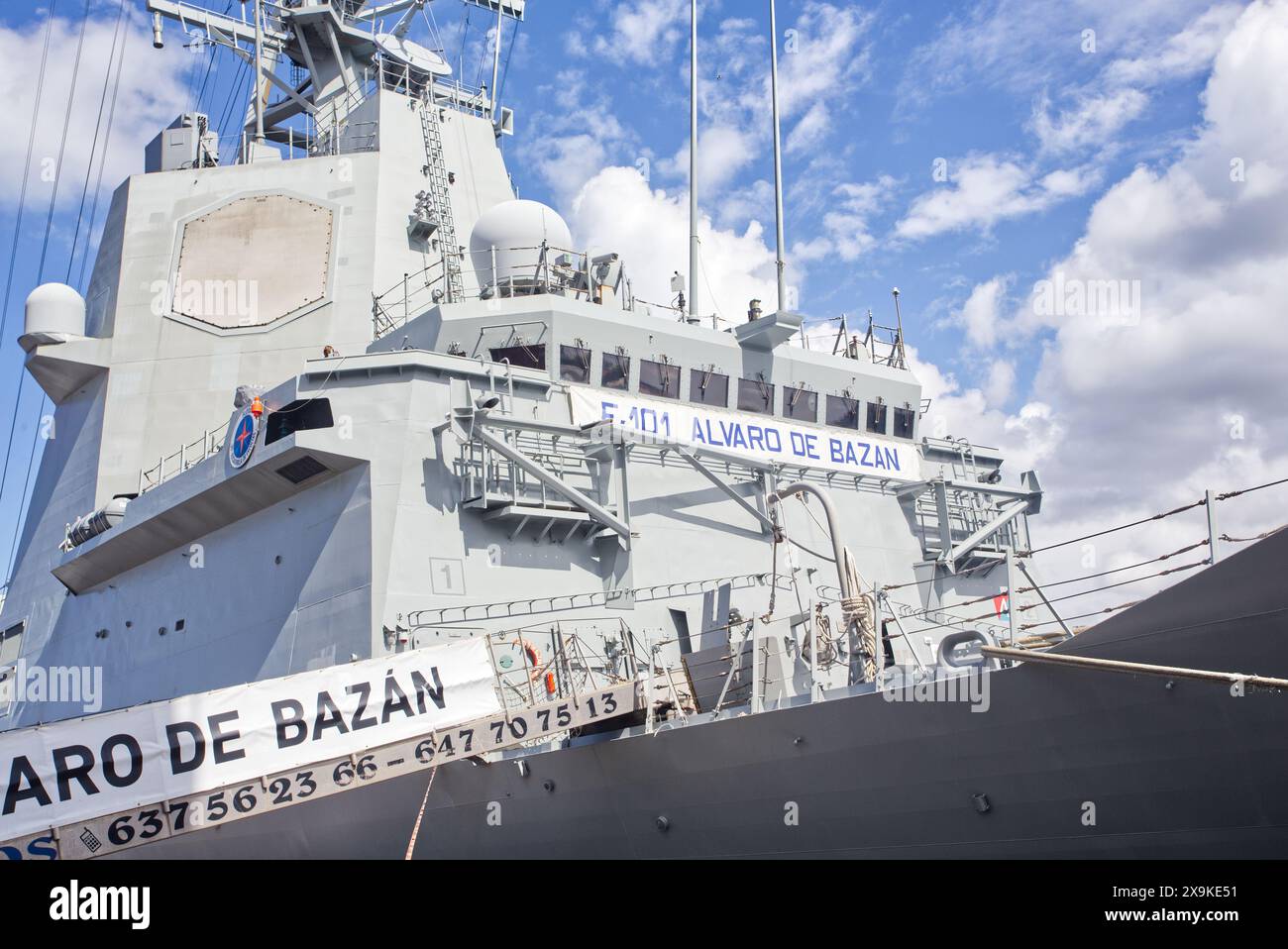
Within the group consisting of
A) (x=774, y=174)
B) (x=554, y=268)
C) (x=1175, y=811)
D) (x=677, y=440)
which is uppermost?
(x=774, y=174)

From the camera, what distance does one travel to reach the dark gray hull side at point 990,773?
7004mm

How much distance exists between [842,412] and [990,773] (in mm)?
9318

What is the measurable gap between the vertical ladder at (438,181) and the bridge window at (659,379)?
552 cm

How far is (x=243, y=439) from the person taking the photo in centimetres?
1406

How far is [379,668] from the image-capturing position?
1009 cm

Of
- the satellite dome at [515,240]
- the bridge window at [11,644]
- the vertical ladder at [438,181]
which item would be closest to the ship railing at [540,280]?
the satellite dome at [515,240]

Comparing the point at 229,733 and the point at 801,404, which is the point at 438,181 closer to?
the point at 801,404

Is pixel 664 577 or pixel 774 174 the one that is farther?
pixel 774 174

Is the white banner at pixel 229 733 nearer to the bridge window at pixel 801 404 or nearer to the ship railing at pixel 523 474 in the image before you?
the ship railing at pixel 523 474

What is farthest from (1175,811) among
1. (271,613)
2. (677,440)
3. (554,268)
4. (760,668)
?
(554,268)

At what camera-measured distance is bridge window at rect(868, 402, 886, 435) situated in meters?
17.0

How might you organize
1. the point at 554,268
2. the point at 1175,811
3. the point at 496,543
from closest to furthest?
the point at 1175,811 < the point at 496,543 < the point at 554,268
